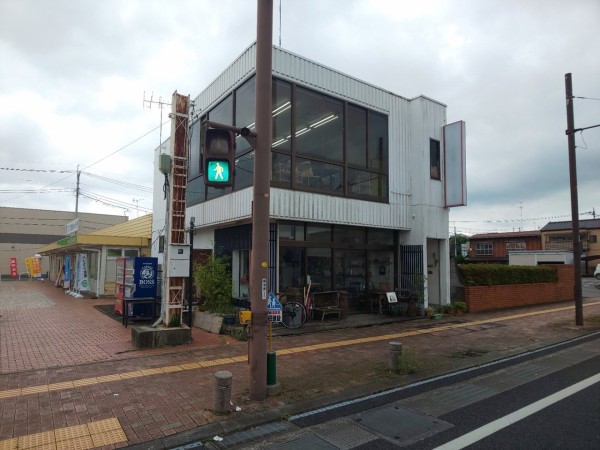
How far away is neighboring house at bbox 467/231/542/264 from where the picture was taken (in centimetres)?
5309

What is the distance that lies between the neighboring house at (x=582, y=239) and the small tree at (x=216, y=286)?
49293mm

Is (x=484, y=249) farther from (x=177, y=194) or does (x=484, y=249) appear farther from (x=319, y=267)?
(x=177, y=194)

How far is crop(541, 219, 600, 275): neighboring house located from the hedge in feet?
113

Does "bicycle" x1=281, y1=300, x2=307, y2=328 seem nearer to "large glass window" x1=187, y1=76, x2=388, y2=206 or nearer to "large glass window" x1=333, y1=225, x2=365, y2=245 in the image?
"large glass window" x1=333, y1=225, x2=365, y2=245

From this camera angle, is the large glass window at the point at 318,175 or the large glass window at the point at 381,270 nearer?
the large glass window at the point at 318,175

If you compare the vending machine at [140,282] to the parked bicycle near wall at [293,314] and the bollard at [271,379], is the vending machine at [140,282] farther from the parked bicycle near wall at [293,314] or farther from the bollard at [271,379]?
the bollard at [271,379]

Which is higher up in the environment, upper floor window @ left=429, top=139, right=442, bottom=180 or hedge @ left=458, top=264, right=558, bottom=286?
upper floor window @ left=429, top=139, right=442, bottom=180

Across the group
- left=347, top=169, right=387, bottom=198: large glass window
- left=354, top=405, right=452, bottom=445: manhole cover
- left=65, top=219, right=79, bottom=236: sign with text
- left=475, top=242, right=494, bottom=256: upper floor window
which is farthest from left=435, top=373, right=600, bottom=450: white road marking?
left=475, top=242, right=494, bottom=256: upper floor window

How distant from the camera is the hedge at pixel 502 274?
50.6 ft

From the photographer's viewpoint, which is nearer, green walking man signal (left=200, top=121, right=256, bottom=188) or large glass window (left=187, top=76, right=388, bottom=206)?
green walking man signal (left=200, top=121, right=256, bottom=188)

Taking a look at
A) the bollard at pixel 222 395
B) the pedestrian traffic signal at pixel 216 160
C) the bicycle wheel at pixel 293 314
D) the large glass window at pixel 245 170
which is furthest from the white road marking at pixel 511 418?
the large glass window at pixel 245 170

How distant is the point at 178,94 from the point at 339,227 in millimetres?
6226

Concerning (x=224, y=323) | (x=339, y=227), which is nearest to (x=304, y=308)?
(x=224, y=323)

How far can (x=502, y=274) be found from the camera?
16.7 metres
